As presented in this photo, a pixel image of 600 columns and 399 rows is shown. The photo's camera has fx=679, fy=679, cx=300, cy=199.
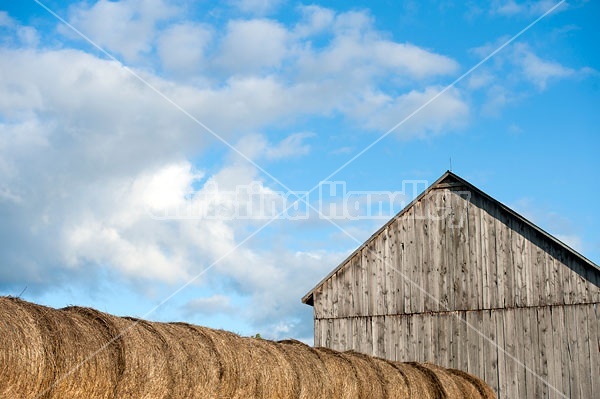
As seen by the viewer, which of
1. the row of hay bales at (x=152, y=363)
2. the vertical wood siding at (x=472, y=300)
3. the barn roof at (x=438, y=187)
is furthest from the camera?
the barn roof at (x=438, y=187)

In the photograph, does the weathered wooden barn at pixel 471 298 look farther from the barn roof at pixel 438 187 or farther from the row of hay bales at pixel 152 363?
the row of hay bales at pixel 152 363

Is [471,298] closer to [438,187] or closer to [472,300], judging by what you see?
[472,300]

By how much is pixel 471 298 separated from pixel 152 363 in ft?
37.0

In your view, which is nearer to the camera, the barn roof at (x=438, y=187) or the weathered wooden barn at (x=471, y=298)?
the weathered wooden barn at (x=471, y=298)

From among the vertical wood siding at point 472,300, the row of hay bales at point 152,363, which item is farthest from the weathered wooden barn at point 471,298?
the row of hay bales at point 152,363

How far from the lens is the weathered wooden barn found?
15320mm

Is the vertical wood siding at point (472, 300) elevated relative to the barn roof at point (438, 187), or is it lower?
lower

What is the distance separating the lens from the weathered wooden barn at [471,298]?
15320 millimetres

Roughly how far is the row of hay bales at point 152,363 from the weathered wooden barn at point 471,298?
18.4 ft

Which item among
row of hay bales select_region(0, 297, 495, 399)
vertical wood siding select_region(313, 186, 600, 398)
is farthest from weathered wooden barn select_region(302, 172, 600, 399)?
row of hay bales select_region(0, 297, 495, 399)

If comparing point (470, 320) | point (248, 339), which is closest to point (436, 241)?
point (470, 320)

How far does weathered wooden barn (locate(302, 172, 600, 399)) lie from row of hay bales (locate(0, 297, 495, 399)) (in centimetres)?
561

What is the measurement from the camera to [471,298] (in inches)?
653

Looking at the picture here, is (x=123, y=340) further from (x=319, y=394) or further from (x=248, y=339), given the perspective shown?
(x=319, y=394)
